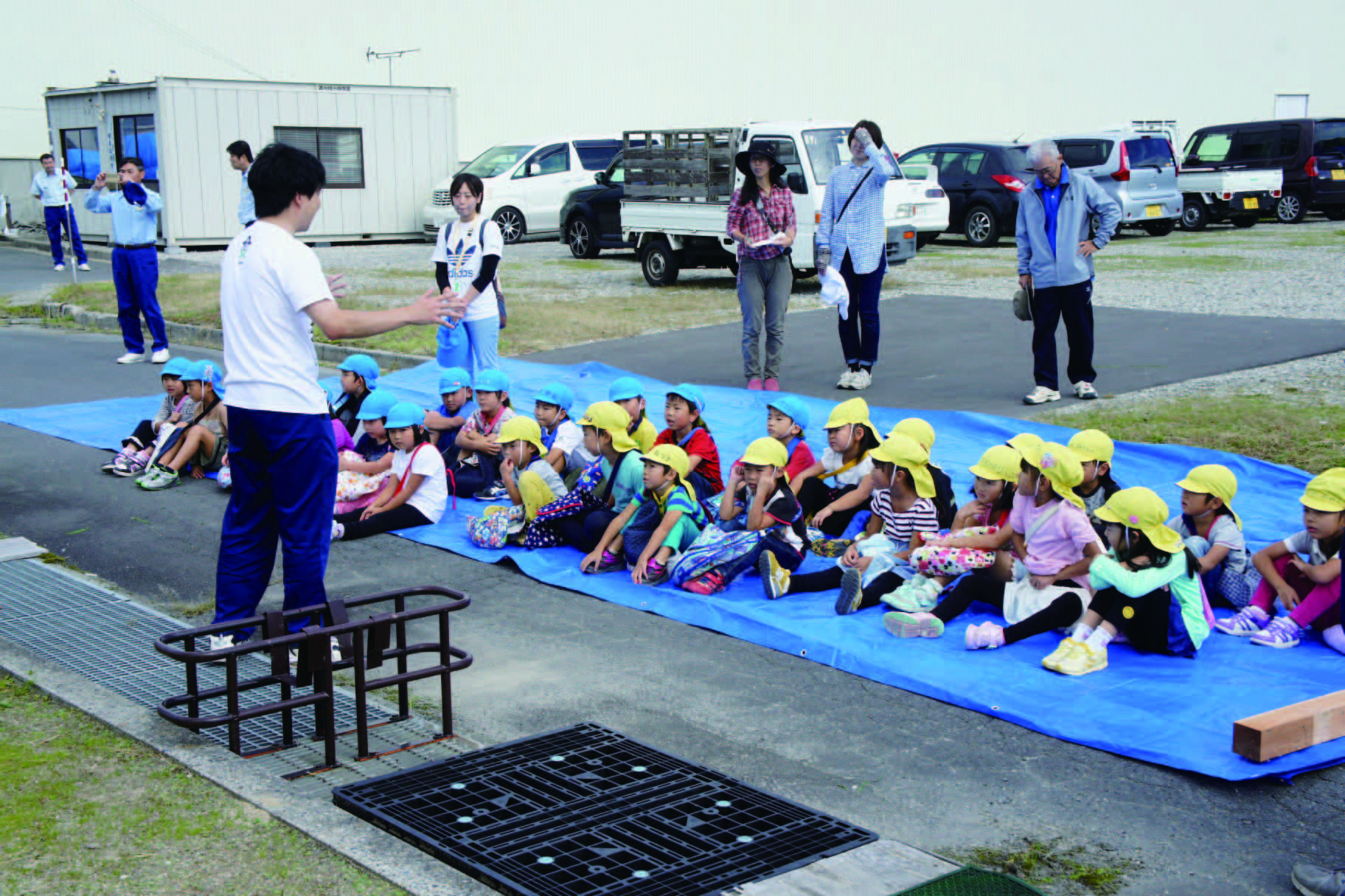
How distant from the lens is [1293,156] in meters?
25.8

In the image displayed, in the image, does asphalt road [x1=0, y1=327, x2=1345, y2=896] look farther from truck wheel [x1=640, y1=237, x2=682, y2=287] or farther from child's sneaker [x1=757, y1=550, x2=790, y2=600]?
truck wheel [x1=640, y1=237, x2=682, y2=287]

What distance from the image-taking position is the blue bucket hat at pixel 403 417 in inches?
311

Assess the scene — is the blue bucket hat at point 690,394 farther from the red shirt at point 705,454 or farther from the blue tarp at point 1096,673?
the blue tarp at point 1096,673

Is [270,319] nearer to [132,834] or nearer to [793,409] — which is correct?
[132,834]

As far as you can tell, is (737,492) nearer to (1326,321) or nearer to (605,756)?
(605,756)

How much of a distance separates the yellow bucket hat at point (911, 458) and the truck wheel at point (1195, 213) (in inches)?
846

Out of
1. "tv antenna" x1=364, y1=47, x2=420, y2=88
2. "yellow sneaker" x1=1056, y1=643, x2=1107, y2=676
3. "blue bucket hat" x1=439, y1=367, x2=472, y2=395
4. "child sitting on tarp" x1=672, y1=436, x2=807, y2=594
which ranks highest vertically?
"tv antenna" x1=364, y1=47, x2=420, y2=88

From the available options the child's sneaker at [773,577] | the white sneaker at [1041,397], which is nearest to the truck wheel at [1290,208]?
the white sneaker at [1041,397]

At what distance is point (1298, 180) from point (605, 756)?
2575 cm

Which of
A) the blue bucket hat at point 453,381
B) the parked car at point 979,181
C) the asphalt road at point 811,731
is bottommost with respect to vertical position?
the asphalt road at point 811,731

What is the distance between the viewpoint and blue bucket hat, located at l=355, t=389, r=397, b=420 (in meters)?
8.22

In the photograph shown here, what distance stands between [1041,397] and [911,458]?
4.10m

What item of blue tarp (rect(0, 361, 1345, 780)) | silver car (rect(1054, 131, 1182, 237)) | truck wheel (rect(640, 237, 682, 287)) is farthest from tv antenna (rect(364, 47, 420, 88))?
blue tarp (rect(0, 361, 1345, 780))

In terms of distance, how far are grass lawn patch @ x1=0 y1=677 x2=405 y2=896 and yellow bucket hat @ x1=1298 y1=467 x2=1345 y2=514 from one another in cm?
409
